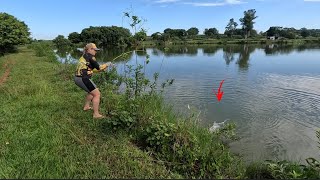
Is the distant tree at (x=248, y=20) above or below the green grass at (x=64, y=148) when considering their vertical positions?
above

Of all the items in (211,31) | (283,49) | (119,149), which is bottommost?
(283,49)

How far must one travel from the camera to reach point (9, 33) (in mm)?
34188

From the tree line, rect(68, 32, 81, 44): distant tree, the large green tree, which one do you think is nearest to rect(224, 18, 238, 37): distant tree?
the tree line

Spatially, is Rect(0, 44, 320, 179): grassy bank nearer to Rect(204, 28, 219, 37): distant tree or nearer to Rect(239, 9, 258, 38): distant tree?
Rect(239, 9, 258, 38): distant tree

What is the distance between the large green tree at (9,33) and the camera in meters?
33.3

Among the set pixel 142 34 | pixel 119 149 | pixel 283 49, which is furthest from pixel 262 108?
pixel 283 49

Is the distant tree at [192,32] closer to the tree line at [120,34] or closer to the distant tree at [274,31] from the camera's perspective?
the tree line at [120,34]

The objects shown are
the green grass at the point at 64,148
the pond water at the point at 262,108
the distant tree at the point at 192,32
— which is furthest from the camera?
the distant tree at the point at 192,32

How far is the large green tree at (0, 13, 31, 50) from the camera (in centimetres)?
3334

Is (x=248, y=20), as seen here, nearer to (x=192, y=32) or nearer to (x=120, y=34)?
(x=192, y=32)

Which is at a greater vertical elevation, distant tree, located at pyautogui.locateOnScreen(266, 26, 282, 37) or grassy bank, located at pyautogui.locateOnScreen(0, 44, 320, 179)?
distant tree, located at pyautogui.locateOnScreen(266, 26, 282, 37)

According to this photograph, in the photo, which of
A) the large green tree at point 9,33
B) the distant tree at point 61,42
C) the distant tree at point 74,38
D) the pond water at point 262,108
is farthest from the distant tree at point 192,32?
the pond water at point 262,108

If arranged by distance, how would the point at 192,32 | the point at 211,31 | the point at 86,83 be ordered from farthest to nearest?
1. the point at 211,31
2. the point at 192,32
3. the point at 86,83

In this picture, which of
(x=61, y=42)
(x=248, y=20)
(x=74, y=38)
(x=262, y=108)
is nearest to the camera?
(x=262, y=108)
